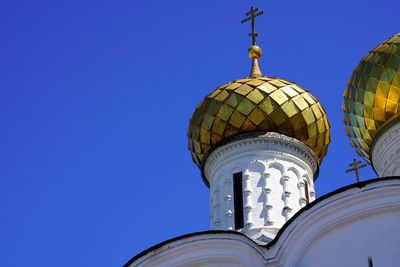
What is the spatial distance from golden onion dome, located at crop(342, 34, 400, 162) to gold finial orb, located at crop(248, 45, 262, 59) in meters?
1.30

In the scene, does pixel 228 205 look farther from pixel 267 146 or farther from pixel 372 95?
pixel 372 95

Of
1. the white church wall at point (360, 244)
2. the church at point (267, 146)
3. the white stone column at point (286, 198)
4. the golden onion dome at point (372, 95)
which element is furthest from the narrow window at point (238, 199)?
the white church wall at point (360, 244)

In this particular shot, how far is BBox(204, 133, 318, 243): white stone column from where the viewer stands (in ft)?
34.5

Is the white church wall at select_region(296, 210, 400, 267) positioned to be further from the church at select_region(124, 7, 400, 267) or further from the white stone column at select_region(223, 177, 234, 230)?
the white stone column at select_region(223, 177, 234, 230)

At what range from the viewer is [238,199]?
10.8 m

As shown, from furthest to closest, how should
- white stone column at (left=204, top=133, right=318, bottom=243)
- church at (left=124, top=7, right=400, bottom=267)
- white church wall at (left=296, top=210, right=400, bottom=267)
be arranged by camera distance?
white stone column at (left=204, top=133, right=318, bottom=243), church at (left=124, top=7, right=400, bottom=267), white church wall at (left=296, top=210, right=400, bottom=267)

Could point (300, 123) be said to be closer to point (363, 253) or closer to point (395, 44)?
point (395, 44)

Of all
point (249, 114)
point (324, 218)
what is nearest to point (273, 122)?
point (249, 114)

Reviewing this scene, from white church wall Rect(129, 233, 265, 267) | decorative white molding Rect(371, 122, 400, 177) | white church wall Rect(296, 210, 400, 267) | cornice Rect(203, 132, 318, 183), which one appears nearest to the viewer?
white church wall Rect(296, 210, 400, 267)

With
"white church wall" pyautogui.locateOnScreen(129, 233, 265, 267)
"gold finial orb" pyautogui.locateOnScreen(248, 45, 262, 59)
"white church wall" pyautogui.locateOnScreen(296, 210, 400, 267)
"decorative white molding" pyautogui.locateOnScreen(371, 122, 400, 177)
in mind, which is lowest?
"white church wall" pyautogui.locateOnScreen(296, 210, 400, 267)

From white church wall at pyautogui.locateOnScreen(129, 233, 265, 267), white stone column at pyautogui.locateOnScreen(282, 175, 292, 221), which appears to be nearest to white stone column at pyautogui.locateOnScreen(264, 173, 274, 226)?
white stone column at pyautogui.locateOnScreen(282, 175, 292, 221)

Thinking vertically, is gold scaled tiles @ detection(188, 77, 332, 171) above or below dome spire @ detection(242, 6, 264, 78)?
below

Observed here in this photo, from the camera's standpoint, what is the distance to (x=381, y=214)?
28.8ft

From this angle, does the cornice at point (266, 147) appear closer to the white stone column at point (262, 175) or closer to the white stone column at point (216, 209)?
the white stone column at point (262, 175)
